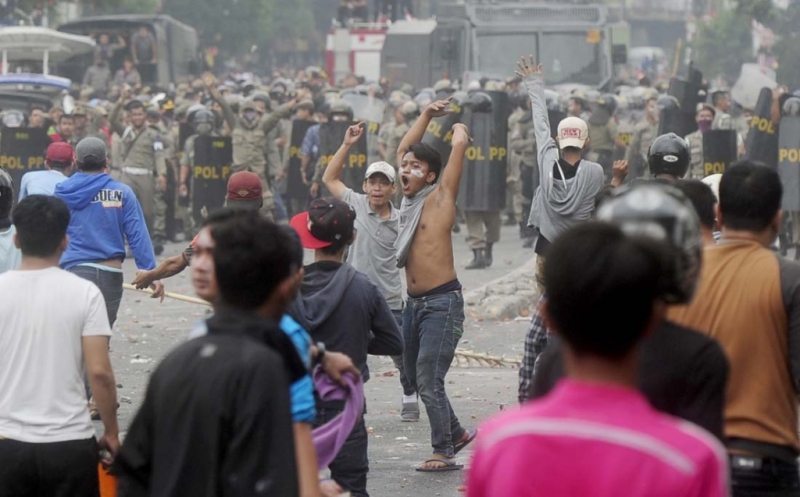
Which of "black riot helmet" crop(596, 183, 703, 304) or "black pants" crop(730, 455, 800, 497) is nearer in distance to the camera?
"black riot helmet" crop(596, 183, 703, 304)

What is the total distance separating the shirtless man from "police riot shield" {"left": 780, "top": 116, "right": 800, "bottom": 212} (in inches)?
374

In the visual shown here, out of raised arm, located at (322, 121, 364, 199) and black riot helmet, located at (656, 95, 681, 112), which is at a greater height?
black riot helmet, located at (656, 95, 681, 112)

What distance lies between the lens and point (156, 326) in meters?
13.0

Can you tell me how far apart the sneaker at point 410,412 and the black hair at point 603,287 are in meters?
6.16

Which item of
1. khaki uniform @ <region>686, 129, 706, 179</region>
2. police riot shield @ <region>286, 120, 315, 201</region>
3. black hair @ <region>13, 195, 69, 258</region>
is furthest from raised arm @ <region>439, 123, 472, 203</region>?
police riot shield @ <region>286, 120, 315, 201</region>

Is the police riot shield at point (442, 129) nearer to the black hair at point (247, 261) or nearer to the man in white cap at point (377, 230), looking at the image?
the man in white cap at point (377, 230)

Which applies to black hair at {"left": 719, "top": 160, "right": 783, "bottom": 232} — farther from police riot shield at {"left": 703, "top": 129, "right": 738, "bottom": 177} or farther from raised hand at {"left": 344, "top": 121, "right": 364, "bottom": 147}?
police riot shield at {"left": 703, "top": 129, "right": 738, "bottom": 177}

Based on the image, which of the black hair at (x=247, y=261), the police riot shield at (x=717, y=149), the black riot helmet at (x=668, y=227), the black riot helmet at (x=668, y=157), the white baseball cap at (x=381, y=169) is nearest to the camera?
the black riot helmet at (x=668, y=227)

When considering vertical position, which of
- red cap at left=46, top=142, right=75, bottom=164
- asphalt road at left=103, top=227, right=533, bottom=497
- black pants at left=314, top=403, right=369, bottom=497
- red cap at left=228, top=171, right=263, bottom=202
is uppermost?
red cap at left=46, top=142, right=75, bottom=164

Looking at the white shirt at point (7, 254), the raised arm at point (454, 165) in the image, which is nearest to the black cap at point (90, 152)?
the white shirt at point (7, 254)

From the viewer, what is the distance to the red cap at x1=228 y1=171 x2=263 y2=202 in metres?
7.54

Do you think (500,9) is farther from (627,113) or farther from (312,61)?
(312,61)

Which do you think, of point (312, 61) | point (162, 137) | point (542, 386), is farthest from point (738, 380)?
point (312, 61)

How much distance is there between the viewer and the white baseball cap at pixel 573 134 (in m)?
8.52
